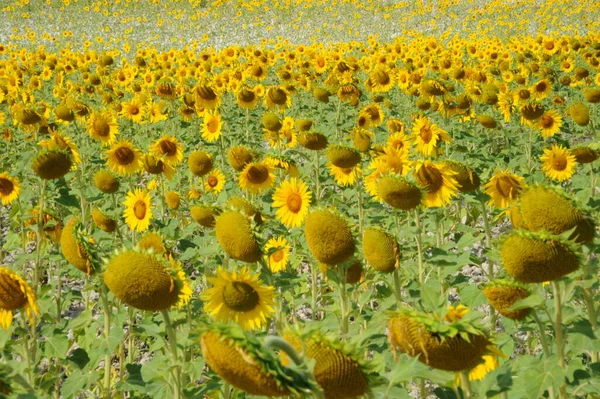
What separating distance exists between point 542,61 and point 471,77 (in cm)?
274

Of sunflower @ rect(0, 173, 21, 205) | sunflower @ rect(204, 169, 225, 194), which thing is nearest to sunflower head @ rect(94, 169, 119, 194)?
sunflower @ rect(0, 173, 21, 205)

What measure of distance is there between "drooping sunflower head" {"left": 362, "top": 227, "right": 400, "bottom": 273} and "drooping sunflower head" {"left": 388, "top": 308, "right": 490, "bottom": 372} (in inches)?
37.6

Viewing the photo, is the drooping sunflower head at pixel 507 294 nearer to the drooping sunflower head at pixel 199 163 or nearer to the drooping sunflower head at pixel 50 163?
the drooping sunflower head at pixel 50 163

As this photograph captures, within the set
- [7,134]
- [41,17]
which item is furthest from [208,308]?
[41,17]

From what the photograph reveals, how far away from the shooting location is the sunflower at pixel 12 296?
6.70 feet

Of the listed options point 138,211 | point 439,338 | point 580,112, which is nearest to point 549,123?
point 580,112

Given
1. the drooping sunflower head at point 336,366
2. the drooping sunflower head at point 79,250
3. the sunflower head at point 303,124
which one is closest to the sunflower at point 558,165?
the sunflower head at point 303,124

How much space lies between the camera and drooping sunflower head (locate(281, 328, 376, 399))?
1.19 m

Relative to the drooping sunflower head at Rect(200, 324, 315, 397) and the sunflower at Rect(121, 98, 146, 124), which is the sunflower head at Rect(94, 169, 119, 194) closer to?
the drooping sunflower head at Rect(200, 324, 315, 397)

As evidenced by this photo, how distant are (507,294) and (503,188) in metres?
1.36

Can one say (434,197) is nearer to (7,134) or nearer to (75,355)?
(75,355)

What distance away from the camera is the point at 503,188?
10.2 feet

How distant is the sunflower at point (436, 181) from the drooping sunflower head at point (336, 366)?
5.65 feet

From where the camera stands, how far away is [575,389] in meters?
1.91
